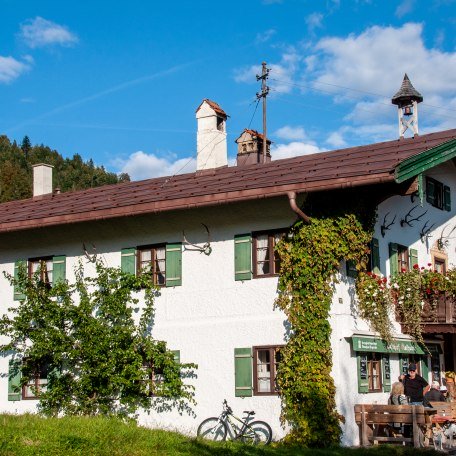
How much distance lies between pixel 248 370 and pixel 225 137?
7.42 m

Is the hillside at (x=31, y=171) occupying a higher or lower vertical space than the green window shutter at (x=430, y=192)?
higher

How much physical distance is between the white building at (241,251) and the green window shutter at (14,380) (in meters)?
0.07

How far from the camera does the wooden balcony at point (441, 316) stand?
19234 mm

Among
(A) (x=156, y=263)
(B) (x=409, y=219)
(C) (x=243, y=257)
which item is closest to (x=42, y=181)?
(A) (x=156, y=263)

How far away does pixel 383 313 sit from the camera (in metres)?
18.5

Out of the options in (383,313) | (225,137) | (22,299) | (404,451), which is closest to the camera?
(404,451)

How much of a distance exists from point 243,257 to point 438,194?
6718mm

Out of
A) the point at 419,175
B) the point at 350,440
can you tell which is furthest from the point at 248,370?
the point at 419,175

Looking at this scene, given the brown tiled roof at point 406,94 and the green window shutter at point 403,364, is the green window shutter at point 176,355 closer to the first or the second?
the green window shutter at point 403,364

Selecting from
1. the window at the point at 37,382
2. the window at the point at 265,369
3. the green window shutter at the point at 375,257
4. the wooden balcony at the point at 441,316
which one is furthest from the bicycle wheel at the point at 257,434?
the window at the point at 37,382

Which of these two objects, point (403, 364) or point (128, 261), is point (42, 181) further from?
point (403, 364)

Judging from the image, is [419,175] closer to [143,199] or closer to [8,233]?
[143,199]

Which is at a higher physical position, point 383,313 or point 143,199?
point 143,199

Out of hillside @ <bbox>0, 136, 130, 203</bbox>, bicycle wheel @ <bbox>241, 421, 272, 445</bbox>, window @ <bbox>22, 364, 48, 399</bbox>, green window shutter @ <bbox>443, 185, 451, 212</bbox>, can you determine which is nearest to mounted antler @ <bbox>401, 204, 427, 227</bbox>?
green window shutter @ <bbox>443, 185, 451, 212</bbox>
